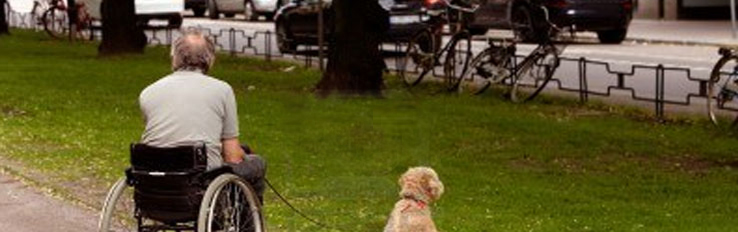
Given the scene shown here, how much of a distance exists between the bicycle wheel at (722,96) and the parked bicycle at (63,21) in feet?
66.7

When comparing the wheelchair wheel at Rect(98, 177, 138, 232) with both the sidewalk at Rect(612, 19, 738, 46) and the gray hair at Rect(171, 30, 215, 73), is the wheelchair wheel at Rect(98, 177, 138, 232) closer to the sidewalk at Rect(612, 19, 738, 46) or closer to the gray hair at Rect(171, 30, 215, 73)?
the gray hair at Rect(171, 30, 215, 73)

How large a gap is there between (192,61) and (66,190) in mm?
3689

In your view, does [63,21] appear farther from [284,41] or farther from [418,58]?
[418,58]

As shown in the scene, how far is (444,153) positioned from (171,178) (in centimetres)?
551

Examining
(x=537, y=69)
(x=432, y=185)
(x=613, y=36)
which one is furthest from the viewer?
(x=613, y=36)

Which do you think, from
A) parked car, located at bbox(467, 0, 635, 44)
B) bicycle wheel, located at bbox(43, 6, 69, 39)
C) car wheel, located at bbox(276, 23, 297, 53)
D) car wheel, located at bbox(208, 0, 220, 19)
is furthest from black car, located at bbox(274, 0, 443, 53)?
car wheel, located at bbox(208, 0, 220, 19)

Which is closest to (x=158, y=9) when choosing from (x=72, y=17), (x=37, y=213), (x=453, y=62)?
(x=72, y=17)

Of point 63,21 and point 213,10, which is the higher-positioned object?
point 63,21

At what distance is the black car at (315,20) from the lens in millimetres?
25297

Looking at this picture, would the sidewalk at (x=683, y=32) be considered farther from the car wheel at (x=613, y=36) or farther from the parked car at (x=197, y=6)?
the parked car at (x=197, y=6)

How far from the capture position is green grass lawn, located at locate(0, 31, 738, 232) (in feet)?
28.4

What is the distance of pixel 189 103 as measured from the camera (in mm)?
6332

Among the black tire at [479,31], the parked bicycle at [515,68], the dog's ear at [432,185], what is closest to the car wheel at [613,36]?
the black tire at [479,31]

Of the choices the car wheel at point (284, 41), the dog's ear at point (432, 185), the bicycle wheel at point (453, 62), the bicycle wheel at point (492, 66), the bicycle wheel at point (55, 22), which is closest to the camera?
the dog's ear at point (432, 185)
